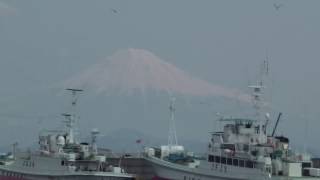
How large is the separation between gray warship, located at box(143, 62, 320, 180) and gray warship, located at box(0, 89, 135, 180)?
23.4 ft

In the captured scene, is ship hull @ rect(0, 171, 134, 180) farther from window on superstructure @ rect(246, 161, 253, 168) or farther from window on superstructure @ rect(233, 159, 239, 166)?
window on superstructure @ rect(246, 161, 253, 168)

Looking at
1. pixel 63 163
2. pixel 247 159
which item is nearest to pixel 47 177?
pixel 63 163

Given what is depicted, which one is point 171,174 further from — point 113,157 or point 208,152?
point 113,157

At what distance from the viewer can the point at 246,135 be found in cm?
7662

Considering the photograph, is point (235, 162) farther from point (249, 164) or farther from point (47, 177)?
point (47, 177)

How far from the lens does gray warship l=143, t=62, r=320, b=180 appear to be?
71000mm

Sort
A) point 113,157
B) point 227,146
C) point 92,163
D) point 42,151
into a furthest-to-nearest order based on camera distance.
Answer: point 113,157 → point 42,151 → point 92,163 → point 227,146

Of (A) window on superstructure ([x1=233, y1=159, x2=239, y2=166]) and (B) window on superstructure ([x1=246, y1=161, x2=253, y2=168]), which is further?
(A) window on superstructure ([x1=233, y1=159, x2=239, y2=166])

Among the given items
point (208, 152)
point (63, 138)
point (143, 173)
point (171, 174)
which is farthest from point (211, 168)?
point (143, 173)

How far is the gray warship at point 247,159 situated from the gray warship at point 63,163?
7145 mm

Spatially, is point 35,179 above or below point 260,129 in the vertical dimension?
below

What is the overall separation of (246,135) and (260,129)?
150 centimetres

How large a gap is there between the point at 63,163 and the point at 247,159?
20.6 meters

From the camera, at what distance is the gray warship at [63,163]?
81.4 metres
